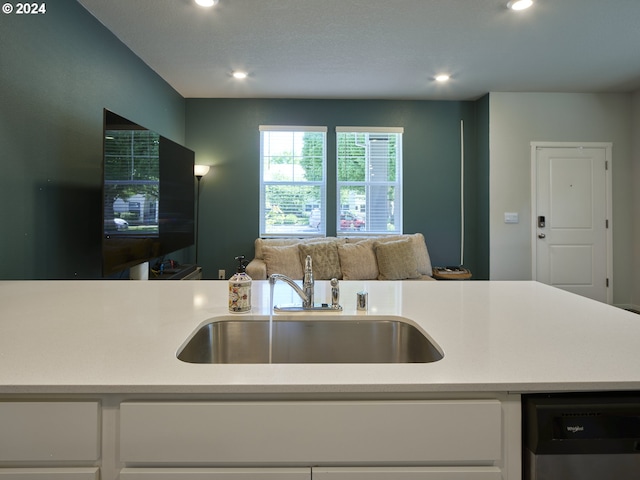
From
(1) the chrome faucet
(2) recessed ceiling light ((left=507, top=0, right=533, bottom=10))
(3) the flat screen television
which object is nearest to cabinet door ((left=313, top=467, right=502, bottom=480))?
(1) the chrome faucet

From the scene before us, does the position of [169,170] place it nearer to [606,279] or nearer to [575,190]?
[575,190]

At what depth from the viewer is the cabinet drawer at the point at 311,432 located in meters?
0.70

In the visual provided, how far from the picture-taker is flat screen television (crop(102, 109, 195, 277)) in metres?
2.16

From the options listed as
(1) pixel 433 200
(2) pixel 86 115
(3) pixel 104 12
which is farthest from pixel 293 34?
(1) pixel 433 200

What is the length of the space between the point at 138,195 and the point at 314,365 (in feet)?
7.15

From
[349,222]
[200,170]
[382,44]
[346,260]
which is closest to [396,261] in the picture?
[346,260]

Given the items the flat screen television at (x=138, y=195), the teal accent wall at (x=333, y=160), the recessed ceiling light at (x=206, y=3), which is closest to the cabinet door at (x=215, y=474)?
the flat screen television at (x=138, y=195)

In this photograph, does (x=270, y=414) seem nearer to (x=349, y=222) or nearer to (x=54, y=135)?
(x=54, y=135)

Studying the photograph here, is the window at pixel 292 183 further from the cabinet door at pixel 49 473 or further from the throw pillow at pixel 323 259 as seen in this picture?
the cabinet door at pixel 49 473

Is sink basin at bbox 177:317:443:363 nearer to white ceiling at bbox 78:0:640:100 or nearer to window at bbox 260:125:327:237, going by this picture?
white ceiling at bbox 78:0:640:100

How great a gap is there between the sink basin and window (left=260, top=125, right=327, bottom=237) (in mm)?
3364

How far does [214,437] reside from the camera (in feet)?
2.29

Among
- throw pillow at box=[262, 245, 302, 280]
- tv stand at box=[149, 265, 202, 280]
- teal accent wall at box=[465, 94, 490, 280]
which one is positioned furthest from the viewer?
teal accent wall at box=[465, 94, 490, 280]

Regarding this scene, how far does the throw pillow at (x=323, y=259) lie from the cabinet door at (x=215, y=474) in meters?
3.01
